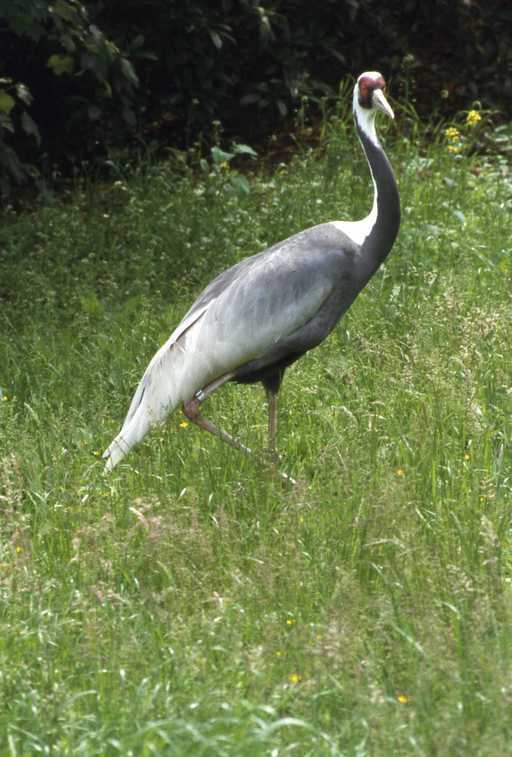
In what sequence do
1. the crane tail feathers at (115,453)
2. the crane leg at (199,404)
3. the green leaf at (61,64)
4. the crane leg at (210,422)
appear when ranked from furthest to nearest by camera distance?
1. the green leaf at (61,64)
2. the crane leg at (199,404)
3. the crane leg at (210,422)
4. the crane tail feathers at (115,453)

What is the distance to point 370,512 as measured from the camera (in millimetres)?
4629

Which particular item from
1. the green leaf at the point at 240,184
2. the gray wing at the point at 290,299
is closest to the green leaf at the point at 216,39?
the green leaf at the point at 240,184

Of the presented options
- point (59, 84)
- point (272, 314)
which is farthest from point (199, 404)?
point (59, 84)

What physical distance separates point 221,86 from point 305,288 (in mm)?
4903

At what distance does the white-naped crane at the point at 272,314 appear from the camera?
239 inches

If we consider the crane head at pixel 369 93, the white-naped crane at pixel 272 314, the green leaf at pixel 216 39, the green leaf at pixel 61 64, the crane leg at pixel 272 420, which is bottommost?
the green leaf at pixel 216 39

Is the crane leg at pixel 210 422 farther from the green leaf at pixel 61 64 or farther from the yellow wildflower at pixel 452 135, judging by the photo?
the yellow wildflower at pixel 452 135

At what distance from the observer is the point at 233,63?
1080 centimetres

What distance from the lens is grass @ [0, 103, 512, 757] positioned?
3.69m

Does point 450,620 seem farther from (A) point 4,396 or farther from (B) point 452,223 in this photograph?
(B) point 452,223

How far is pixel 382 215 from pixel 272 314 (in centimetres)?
59

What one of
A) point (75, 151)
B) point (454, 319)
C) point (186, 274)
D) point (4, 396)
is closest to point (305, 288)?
point (454, 319)

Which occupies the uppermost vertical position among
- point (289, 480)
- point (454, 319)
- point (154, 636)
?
point (154, 636)

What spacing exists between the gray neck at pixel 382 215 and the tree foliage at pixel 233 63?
330 centimetres
